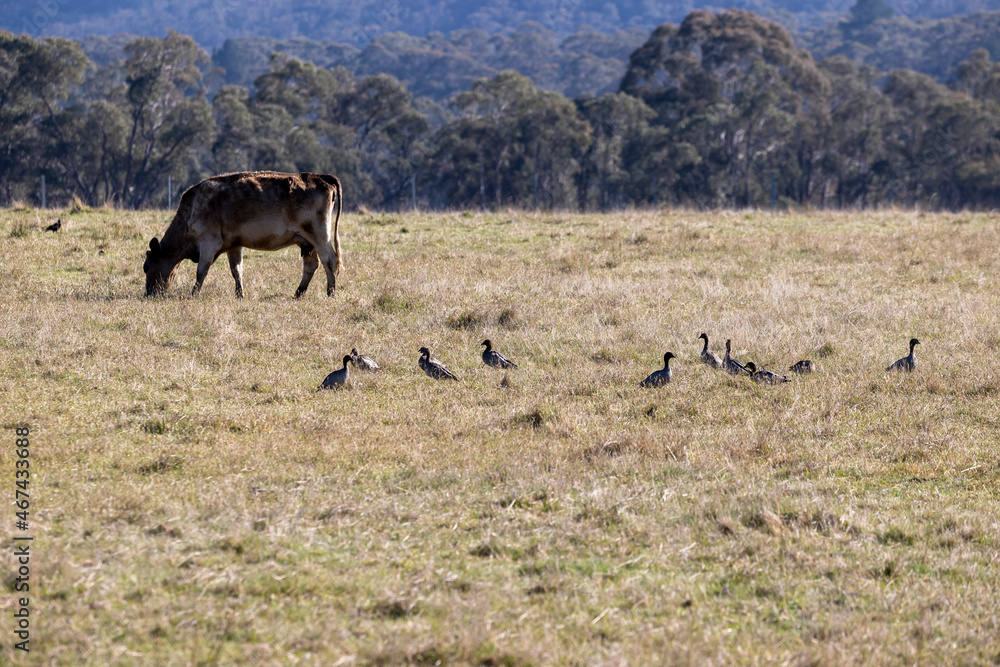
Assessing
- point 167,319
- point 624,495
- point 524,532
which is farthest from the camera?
point 167,319

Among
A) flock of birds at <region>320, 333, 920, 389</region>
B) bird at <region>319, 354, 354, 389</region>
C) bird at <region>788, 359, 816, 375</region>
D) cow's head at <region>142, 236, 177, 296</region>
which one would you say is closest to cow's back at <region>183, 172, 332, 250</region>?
cow's head at <region>142, 236, 177, 296</region>

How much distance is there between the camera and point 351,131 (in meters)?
62.4

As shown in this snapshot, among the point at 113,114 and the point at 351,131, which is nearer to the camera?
Answer: the point at 113,114

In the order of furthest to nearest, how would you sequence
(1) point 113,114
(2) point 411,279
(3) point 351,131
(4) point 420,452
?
(3) point 351,131
(1) point 113,114
(2) point 411,279
(4) point 420,452

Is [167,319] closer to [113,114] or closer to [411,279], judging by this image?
[411,279]

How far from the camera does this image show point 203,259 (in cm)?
1516

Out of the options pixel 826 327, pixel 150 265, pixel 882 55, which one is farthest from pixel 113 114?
pixel 882 55

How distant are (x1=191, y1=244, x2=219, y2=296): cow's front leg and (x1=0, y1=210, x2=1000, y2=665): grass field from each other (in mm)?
252

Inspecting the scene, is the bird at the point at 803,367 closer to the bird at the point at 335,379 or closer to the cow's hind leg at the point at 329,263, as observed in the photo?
the bird at the point at 335,379

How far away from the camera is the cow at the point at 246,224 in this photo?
15125mm

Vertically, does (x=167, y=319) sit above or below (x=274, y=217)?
below

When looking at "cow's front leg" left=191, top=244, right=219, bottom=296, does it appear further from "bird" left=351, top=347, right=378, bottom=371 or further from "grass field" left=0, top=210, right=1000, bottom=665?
"bird" left=351, top=347, right=378, bottom=371

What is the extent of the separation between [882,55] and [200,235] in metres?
108

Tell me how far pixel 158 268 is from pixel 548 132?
44.9 meters
